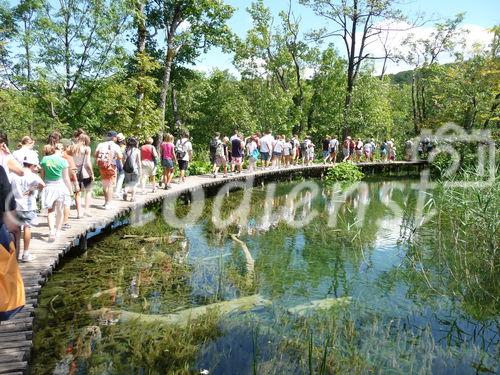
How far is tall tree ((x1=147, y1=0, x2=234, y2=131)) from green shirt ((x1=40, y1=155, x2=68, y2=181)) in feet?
46.4

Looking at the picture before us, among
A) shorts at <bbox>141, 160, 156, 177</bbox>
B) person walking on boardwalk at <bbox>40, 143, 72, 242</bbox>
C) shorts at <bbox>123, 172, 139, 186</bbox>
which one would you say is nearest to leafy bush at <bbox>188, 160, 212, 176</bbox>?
shorts at <bbox>141, 160, 156, 177</bbox>

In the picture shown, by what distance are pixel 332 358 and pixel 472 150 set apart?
26452mm

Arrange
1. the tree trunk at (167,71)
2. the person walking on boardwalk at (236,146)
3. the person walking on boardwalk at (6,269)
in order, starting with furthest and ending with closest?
1. the tree trunk at (167,71)
2. the person walking on boardwalk at (236,146)
3. the person walking on boardwalk at (6,269)

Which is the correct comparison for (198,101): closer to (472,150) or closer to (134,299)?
(472,150)

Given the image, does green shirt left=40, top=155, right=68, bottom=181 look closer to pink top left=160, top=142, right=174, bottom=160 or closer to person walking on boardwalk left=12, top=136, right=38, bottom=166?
person walking on boardwalk left=12, top=136, right=38, bottom=166

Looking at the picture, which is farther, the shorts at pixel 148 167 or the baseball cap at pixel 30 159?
the shorts at pixel 148 167

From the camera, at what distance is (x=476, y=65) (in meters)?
29.2

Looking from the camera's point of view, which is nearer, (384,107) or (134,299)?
(134,299)

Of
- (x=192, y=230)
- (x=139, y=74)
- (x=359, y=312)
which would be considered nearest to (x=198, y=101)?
(x=139, y=74)

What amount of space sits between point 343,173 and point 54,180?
19.4m

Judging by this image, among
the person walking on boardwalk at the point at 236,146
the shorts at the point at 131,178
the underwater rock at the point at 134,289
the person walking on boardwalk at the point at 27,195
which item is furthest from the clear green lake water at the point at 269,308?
the person walking on boardwalk at the point at 236,146

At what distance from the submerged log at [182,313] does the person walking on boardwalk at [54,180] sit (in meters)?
2.27

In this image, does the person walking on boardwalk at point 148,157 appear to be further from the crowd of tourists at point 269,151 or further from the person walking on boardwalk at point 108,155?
the crowd of tourists at point 269,151

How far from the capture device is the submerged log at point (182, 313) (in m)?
6.09
